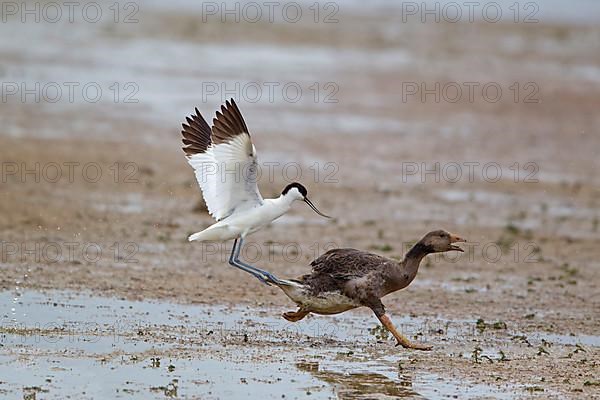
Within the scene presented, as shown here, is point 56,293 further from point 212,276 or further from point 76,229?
point 76,229

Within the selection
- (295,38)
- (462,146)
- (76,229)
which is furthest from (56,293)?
(295,38)

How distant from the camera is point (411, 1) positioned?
44.6m

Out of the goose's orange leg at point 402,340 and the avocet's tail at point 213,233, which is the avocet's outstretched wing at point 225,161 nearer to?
the avocet's tail at point 213,233

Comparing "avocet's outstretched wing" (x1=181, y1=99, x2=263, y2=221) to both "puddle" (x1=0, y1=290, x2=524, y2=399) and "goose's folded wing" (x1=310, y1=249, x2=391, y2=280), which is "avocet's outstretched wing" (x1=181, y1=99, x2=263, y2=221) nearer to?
"goose's folded wing" (x1=310, y1=249, x2=391, y2=280)

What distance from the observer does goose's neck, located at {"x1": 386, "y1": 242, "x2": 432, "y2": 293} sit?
9906 millimetres

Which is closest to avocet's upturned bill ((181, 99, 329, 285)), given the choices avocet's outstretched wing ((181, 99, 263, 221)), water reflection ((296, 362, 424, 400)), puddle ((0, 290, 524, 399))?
avocet's outstretched wing ((181, 99, 263, 221))

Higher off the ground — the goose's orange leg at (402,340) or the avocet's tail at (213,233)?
the avocet's tail at (213,233)

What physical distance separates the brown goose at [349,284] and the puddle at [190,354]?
27 centimetres

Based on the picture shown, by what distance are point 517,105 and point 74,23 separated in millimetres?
12874

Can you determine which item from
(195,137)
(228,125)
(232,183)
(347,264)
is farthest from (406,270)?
(195,137)

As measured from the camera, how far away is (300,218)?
15727 mm

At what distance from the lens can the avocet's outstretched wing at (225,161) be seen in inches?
384

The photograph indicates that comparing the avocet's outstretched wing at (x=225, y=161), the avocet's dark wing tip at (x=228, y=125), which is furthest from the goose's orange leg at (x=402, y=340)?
the avocet's dark wing tip at (x=228, y=125)

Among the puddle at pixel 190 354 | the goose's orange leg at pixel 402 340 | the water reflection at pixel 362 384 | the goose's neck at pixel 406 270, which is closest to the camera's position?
the puddle at pixel 190 354
